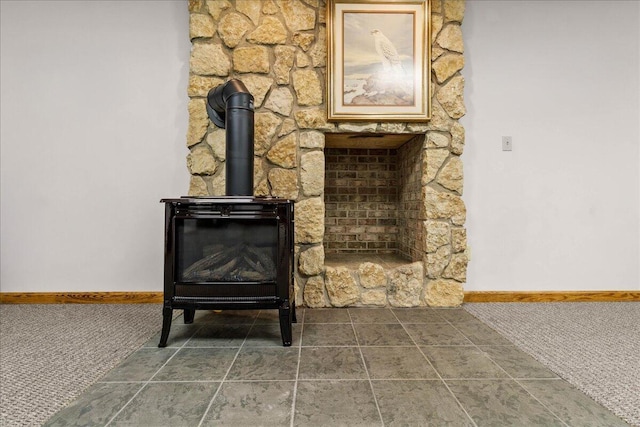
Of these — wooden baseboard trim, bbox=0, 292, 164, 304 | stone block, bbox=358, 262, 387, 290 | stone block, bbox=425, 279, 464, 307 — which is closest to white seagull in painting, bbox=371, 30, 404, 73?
stone block, bbox=358, 262, 387, 290

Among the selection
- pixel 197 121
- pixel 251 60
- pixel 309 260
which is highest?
pixel 251 60

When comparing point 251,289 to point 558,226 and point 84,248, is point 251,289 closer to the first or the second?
point 84,248

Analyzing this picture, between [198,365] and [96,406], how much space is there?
0.40 metres

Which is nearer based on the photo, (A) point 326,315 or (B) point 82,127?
(A) point 326,315

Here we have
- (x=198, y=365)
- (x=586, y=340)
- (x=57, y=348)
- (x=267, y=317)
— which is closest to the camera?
(x=198, y=365)

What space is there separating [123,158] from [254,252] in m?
1.42

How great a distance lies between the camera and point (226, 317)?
220 cm

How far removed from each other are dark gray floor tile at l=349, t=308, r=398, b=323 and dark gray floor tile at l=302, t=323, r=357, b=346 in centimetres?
14

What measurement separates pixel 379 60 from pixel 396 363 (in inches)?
75.2

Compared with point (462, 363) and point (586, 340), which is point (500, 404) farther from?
point (586, 340)

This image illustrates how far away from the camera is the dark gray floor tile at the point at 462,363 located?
4.71 ft

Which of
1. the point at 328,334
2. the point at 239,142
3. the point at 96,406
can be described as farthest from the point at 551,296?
the point at 96,406

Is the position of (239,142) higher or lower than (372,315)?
higher

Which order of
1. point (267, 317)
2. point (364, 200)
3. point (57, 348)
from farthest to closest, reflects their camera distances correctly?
point (364, 200) → point (267, 317) → point (57, 348)
